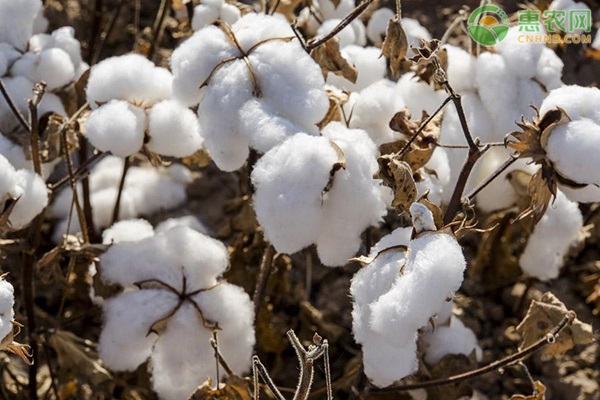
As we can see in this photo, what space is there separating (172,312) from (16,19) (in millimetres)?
772

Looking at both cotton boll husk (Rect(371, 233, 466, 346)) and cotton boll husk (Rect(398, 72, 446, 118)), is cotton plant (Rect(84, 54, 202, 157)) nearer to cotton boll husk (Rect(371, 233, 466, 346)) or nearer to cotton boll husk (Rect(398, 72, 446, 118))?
cotton boll husk (Rect(398, 72, 446, 118))

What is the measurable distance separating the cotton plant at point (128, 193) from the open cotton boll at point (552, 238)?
3.20 ft

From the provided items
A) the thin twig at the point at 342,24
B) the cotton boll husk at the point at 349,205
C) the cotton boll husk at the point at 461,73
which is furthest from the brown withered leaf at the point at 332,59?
the cotton boll husk at the point at 461,73

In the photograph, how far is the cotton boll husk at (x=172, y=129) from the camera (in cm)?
179

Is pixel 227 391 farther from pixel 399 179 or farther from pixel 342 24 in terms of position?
pixel 342 24

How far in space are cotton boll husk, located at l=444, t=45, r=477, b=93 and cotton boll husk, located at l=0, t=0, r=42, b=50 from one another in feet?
3.06

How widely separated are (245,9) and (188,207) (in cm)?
84

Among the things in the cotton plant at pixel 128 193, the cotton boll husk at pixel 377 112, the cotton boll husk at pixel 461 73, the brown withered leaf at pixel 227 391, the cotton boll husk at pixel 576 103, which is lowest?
the cotton plant at pixel 128 193

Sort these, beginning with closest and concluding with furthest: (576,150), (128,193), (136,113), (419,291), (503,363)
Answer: (419,291) → (576,150) → (503,363) → (136,113) → (128,193)

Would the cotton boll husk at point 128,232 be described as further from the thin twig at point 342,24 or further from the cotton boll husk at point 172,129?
the thin twig at point 342,24

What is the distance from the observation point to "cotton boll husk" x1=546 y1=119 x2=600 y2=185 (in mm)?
1445

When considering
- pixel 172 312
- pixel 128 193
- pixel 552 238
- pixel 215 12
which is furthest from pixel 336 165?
pixel 128 193

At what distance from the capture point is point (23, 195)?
67.4 inches

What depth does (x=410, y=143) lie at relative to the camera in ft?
5.37
